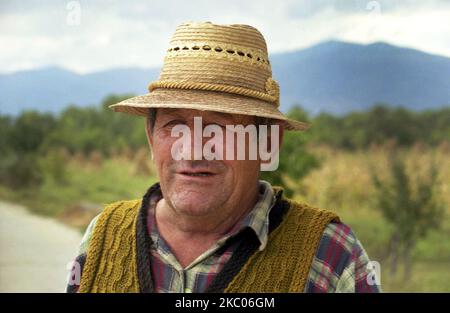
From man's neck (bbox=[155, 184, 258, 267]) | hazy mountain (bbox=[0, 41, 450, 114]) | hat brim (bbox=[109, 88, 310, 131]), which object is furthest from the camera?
hazy mountain (bbox=[0, 41, 450, 114])

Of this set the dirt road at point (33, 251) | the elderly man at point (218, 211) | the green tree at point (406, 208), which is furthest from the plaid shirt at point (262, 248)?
the dirt road at point (33, 251)

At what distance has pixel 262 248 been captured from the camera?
154 cm

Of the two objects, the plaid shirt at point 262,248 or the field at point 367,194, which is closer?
the plaid shirt at point 262,248

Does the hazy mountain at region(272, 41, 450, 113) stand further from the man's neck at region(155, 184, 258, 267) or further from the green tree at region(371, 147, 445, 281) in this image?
the man's neck at region(155, 184, 258, 267)

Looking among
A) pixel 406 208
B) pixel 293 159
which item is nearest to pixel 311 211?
pixel 293 159

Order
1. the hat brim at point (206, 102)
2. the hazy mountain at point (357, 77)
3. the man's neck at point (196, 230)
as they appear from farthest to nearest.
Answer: the hazy mountain at point (357, 77) < the man's neck at point (196, 230) < the hat brim at point (206, 102)

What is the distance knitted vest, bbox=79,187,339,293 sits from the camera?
4.94 feet

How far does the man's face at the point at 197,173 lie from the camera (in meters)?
1.47

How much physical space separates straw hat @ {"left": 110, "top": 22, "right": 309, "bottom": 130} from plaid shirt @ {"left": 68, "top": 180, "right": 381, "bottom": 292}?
33 cm

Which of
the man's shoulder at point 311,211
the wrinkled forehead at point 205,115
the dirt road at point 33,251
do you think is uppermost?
the dirt road at point 33,251

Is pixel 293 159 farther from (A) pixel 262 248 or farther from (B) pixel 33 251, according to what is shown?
(B) pixel 33 251

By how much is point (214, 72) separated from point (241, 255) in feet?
1.60

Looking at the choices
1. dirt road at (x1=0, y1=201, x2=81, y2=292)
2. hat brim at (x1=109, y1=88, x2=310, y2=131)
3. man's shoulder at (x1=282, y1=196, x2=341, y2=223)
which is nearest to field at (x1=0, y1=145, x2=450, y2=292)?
dirt road at (x1=0, y1=201, x2=81, y2=292)

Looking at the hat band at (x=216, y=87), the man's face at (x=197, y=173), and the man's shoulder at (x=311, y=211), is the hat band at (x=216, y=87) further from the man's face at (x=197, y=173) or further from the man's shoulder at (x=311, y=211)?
the man's shoulder at (x=311, y=211)
